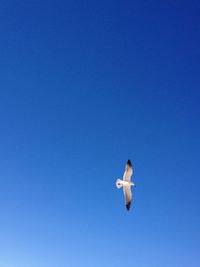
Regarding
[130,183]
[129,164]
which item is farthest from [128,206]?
[129,164]

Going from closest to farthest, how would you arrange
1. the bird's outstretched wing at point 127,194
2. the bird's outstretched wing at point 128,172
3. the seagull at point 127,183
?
the bird's outstretched wing at point 128,172 < the seagull at point 127,183 < the bird's outstretched wing at point 127,194

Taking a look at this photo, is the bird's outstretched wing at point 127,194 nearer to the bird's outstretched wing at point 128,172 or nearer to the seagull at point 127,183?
the seagull at point 127,183

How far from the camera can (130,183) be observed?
32500 mm

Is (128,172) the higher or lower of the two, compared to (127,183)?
higher

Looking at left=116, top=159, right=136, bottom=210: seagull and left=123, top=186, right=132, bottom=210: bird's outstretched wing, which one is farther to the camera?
left=123, top=186, right=132, bottom=210: bird's outstretched wing

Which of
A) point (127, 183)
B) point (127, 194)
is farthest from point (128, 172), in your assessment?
point (127, 194)

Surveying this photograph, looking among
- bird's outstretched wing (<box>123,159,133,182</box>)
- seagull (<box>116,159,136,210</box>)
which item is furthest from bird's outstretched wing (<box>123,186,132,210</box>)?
bird's outstretched wing (<box>123,159,133,182</box>)

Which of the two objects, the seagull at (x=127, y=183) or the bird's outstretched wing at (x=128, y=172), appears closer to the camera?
the bird's outstretched wing at (x=128, y=172)

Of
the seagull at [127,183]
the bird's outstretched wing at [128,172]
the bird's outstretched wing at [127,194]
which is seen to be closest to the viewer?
the bird's outstretched wing at [128,172]

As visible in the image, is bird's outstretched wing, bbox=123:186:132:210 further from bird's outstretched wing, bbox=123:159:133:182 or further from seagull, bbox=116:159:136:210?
bird's outstretched wing, bbox=123:159:133:182

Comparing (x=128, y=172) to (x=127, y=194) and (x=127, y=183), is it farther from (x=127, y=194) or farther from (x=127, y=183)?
(x=127, y=194)

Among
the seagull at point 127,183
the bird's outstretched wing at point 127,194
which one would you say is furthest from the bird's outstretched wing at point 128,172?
the bird's outstretched wing at point 127,194

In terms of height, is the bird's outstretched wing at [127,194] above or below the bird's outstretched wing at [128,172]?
below

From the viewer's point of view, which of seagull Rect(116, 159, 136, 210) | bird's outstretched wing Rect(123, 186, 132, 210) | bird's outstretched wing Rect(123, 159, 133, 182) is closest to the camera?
bird's outstretched wing Rect(123, 159, 133, 182)
